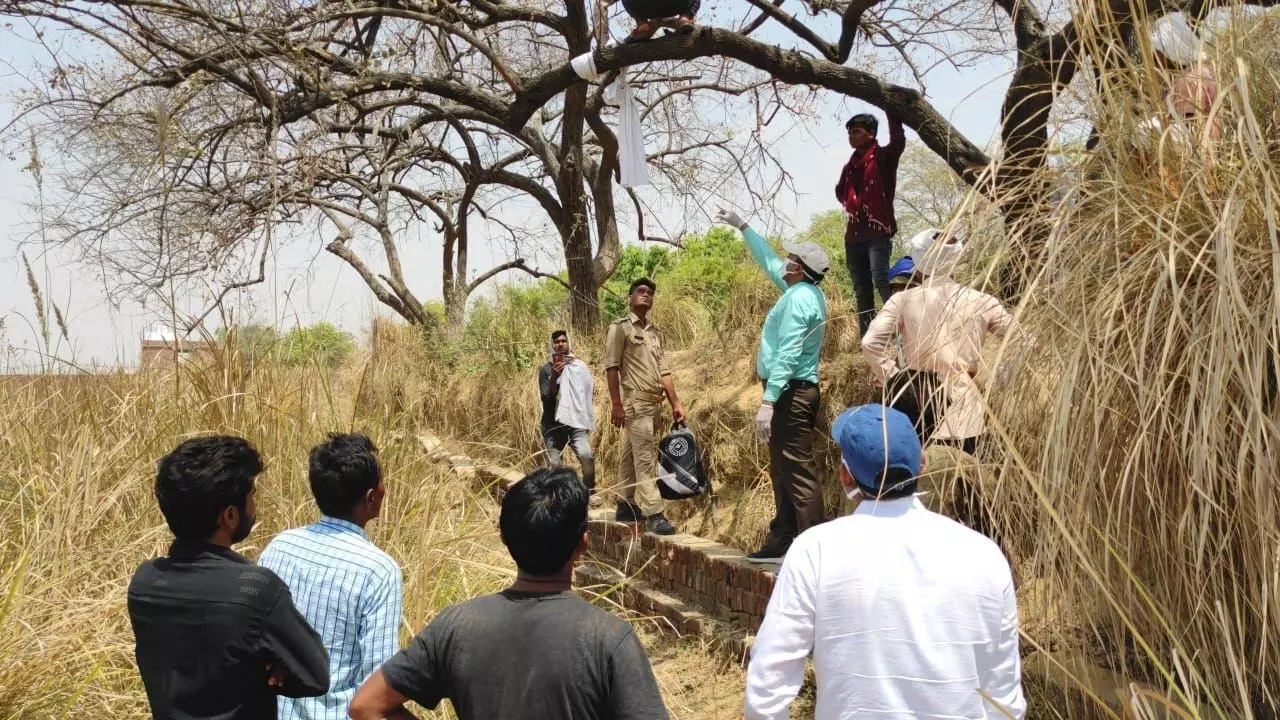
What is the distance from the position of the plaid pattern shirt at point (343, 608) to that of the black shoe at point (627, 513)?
4.84 metres

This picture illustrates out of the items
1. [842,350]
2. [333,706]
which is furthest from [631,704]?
[842,350]

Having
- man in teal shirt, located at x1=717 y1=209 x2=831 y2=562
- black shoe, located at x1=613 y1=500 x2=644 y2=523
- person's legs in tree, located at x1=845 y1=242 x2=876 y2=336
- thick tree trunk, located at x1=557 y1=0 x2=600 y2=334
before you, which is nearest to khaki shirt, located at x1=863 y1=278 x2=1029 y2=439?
man in teal shirt, located at x1=717 y1=209 x2=831 y2=562

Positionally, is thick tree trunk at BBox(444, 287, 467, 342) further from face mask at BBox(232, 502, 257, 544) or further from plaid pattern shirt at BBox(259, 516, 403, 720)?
face mask at BBox(232, 502, 257, 544)

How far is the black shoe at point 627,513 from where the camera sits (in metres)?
7.51

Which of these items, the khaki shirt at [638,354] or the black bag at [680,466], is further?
the khaki shirt at [638,354]

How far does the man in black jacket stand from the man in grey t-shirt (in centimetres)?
26

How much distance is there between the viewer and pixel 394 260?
17562 millimetres

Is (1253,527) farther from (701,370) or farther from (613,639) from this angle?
(701,370)

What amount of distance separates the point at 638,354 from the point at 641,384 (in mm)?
200

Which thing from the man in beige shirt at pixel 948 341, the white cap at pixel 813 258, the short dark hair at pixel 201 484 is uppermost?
the white cap at pixel 813 258

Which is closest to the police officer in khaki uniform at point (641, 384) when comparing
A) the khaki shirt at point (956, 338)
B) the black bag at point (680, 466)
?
the black bag at point (680, 466)

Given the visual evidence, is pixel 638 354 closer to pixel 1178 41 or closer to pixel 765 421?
pixel 765 421

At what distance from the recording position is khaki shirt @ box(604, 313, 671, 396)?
7.24 meters

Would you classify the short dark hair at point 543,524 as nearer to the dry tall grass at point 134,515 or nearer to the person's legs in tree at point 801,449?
the dry tall grass at point 134,515
